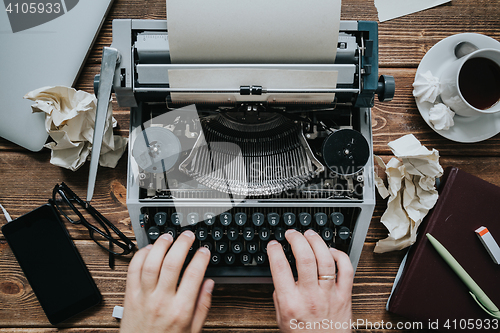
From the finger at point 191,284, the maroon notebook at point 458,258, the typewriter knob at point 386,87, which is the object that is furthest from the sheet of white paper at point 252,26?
the maroon notebook at point 458,258

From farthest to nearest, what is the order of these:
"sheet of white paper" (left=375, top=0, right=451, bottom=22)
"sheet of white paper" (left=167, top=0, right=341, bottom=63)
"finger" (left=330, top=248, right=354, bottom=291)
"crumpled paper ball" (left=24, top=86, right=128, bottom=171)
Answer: "sheet of white paper" (left=375, top=0, right=451, bottom=22), "crumpled paper ball" (left=24, top=86, right=128, bottom=171), "finger" (left=330, top=248, right=354, bottom=291), "sheet of white paper" (left=167, top=0, right=341, bottom=63)

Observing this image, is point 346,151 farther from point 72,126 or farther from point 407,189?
point 72,126

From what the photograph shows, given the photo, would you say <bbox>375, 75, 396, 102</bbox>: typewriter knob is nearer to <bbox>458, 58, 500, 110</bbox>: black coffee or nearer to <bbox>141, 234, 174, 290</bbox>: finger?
<bbox>458, 58, 500, 110</bbox>: black coffee

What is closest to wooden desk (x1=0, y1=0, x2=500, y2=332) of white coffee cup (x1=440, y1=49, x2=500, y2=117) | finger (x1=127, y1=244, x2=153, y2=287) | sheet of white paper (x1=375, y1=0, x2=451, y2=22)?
sheet of white paper (x1=375, y1=0, x2=451, y2=22)

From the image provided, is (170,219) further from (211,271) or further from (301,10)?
(301,10)

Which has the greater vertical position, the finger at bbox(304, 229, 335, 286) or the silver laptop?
the silver laptop

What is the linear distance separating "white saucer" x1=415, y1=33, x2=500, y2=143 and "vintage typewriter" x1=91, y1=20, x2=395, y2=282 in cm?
29

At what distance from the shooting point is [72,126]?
36.0 inches

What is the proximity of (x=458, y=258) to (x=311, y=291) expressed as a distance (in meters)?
0.49

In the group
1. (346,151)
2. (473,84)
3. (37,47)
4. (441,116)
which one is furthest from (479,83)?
(37,47)

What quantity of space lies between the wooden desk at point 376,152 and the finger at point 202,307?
188 millimetres

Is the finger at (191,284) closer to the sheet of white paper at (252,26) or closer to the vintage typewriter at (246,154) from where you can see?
the vintage typewriter at (246,154)

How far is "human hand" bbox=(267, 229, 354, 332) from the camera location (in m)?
0.74

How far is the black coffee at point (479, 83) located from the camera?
87 centimetres
